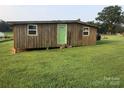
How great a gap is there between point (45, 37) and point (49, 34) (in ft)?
1.42

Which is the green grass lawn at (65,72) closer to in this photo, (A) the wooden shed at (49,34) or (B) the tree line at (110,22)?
(A) the wooden shed at (49,34)

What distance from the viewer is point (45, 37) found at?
21.7 metres

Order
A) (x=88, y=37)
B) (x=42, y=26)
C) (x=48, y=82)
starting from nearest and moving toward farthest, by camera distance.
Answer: (x=48, y=82), (x=42, y=26), (x=88, y=37)

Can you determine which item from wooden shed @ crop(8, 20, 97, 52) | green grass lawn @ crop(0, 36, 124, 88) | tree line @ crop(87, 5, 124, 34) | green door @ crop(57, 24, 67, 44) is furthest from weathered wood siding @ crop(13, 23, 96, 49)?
green grass lawn @ crop(0, 36, 124, 88)

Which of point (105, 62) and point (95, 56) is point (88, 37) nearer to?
point (95, 56)

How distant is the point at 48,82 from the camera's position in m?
10.4

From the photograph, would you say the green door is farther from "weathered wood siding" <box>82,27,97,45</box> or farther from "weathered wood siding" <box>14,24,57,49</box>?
"weathered wood siding" <box>82,27,97,45</box>

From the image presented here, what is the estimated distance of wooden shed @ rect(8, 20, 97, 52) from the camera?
21125 millimetres

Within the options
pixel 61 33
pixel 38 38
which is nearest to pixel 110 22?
pixel 61 33

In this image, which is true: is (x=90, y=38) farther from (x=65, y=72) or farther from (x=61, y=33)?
(x=65, y=72)

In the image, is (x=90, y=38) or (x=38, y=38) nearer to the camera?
(x=38, y=38)

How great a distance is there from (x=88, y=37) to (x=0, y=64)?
1133cm

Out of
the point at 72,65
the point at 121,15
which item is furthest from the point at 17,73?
the point at 121,15
